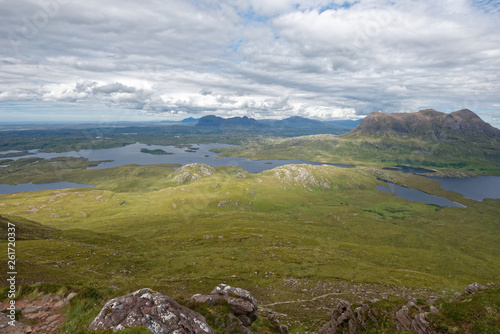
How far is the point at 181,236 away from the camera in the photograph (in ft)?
343

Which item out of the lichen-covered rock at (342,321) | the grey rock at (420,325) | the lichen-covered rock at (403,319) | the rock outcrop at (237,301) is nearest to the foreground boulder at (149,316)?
the rock outcrop at (237,301)

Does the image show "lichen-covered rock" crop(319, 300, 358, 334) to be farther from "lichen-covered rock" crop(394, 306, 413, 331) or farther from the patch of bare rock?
the patch of bare rock

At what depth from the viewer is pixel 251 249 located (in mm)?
91688

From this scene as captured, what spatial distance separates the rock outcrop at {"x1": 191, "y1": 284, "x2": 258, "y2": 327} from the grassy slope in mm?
15747

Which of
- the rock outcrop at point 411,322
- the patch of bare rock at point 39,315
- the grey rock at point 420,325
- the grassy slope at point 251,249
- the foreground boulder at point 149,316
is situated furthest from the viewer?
the grassy slope at point 251,249

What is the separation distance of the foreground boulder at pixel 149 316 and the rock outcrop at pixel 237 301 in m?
7.39

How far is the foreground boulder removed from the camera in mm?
17359

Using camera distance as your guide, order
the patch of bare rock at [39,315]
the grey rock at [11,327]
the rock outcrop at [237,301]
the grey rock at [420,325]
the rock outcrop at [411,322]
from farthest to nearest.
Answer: the rock outcrop at [237,301], the rock outcrop at [411,322], the grey rock at [420,325], the patch of bare rock at [39,315], the grey rock at [11,327]

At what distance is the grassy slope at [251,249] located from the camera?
57062mm

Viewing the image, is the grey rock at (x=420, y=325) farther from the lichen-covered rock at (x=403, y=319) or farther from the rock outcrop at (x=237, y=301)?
the rock outcrop at (x=237, y=301)

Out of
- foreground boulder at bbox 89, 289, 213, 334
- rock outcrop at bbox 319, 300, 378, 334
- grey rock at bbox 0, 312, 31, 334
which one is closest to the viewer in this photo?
grey rock at bbox 0, 312, 31, 334

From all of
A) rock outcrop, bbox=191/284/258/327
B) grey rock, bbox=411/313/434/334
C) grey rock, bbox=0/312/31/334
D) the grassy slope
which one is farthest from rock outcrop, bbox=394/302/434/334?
grey rock, bbox=0/312/31/334

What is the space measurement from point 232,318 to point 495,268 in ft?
501

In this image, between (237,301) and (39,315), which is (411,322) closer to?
(237,301)
